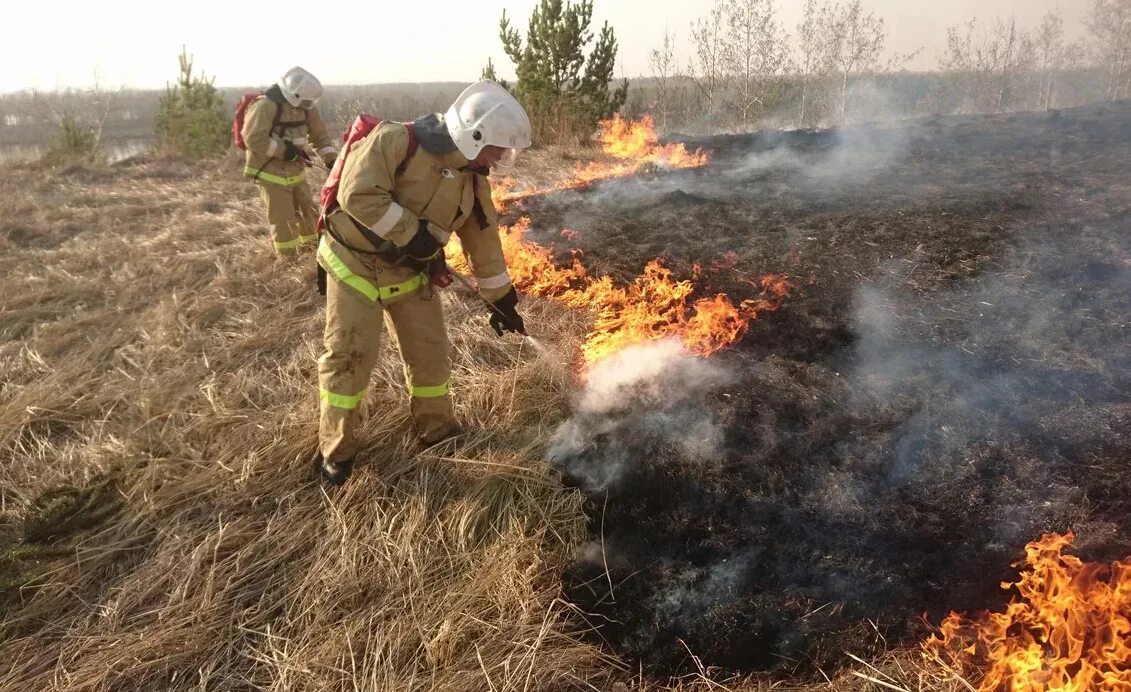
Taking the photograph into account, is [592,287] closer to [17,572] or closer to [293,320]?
[293,320]

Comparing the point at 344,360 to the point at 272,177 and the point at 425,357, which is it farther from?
the point at 272,177

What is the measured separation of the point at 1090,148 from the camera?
288 inches

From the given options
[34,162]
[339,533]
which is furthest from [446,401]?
[34,162]

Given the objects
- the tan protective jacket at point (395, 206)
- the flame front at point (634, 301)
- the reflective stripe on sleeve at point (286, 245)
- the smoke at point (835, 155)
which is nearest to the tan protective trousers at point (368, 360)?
the tan protective jacket at point (395, 206)

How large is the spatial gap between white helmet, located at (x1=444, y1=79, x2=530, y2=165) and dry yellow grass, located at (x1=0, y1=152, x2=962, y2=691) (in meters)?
1.72

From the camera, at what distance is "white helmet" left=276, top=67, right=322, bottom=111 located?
21.6ft

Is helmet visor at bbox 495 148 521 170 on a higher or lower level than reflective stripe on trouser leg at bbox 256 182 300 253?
higher

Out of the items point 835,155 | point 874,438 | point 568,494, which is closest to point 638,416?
point 568,494

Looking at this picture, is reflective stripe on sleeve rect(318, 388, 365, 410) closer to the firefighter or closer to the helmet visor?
the firefighter

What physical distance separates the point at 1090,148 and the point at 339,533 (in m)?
9.39

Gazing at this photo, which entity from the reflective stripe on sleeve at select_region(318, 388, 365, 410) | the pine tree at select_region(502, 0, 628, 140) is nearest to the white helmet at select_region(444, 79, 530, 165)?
the reflective stripe on sleeve at select_region(318, 388, 365, 410)

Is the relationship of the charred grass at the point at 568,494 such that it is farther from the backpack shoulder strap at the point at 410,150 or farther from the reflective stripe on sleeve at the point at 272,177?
the reflective stripe on sleeve at the point at 272,177

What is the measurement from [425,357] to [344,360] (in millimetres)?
478

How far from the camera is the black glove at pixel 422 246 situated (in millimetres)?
3156
